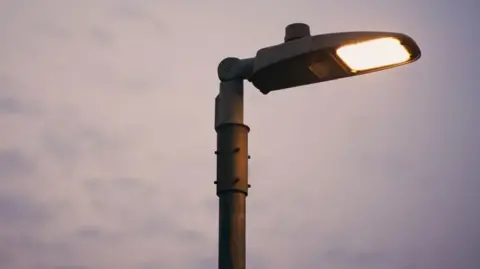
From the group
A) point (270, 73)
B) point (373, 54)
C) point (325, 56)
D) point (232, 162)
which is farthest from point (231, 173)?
point (373, 54)

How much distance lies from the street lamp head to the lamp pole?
0.16 m

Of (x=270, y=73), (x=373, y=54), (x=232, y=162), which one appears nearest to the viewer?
(x=373, y=54)

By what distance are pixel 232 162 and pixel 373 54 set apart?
3.78ft

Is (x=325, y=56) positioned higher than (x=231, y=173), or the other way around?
(x=325, y=56)

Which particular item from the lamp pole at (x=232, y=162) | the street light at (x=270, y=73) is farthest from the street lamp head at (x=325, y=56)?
the lamp pole at (x=232, y=162)

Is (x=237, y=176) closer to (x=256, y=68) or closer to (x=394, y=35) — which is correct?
(x=256, y=68)

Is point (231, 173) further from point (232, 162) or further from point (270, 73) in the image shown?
point (270, 73)

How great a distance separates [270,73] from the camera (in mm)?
5125

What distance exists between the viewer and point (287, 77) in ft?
17.0

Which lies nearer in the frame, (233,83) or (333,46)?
(333,46)

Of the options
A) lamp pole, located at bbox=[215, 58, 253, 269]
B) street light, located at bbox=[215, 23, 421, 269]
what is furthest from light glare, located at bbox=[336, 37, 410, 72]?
lamp pole, located at bbox=[215, 58, 253, 269]

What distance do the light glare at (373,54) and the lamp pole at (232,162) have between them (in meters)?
0.71

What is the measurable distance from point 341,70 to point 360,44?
11.1 inches

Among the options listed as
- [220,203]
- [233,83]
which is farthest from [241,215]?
[233,83]
